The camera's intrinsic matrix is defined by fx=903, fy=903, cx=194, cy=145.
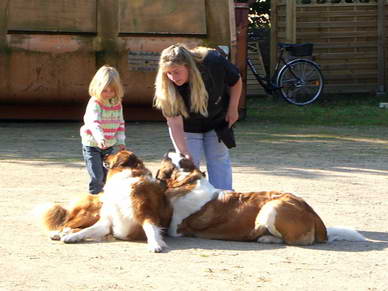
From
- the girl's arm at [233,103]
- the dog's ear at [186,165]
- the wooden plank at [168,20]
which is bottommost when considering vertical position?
the dog's ear at [186,165]

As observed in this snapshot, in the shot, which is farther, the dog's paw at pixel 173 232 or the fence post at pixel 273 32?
the fence post at pixel 273 32

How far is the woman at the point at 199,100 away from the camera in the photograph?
23.6ft

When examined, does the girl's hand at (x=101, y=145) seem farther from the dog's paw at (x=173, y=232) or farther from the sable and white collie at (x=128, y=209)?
the dog's paw at (x=173, y=232)

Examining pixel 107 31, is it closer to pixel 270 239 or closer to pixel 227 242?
pixel 227 242

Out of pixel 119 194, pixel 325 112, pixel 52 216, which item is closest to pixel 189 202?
pixel 119 194

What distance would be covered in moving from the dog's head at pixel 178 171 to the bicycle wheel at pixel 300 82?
36.4 feet

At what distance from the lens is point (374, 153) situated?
11922mm

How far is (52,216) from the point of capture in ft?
23.6

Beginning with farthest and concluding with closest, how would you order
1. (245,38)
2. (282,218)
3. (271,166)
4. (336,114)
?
(336,114), (245,38), (271,166), (282,218)

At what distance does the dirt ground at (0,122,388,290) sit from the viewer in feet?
19.0

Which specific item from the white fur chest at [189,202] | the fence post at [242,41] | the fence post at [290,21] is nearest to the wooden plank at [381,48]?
the fence post at [290,21]

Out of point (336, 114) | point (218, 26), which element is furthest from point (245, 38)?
point (336, 114)

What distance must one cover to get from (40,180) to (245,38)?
6634 millimetres

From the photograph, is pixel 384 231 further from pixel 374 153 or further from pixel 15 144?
pixel 15 144
